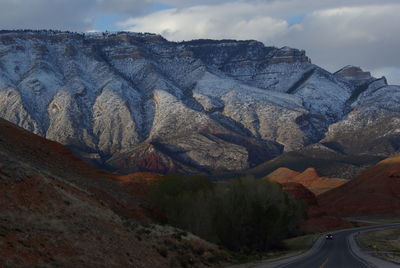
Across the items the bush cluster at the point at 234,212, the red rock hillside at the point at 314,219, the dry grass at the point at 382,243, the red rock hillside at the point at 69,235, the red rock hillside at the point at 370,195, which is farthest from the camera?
the red rock hillside at the point at 370,195

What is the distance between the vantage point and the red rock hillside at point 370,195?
167m

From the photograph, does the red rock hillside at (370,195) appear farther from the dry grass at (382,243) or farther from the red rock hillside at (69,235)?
the red rock hillside at (69,235)

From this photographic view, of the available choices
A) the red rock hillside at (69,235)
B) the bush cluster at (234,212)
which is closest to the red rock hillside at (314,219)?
the bush cluster at (234,212)

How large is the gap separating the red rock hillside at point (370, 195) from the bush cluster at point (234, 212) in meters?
93.3

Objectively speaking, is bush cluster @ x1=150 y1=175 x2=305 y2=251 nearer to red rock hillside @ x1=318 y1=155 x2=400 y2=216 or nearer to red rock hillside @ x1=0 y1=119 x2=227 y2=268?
red rock hillside @ x1=0 y1=119 x2=227 y2=268

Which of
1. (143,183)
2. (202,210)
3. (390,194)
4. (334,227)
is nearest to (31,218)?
(202,210)

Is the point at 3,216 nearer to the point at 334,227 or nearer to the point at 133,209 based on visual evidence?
the point at 133,209

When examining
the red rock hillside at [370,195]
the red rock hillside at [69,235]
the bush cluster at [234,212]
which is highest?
the red rock hillside at [370,195]

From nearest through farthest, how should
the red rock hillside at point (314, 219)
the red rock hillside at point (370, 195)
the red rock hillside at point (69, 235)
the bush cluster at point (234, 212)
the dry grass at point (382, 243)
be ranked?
the red rock hillside at point (69, 235)
the dry grass at point (382, 243)
the bush cluster at point (234, 212)
the red rock hillside at point (314, 219)
the red rock hillside at point (370, 195)

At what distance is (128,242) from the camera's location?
39.7 metres

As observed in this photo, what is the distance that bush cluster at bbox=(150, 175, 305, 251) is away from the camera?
7194cm

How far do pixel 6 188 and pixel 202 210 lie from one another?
125ft

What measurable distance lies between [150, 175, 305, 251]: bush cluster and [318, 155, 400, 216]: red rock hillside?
306 ft

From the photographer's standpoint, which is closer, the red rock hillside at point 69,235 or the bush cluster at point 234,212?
the red rock hillside at point 69,235
